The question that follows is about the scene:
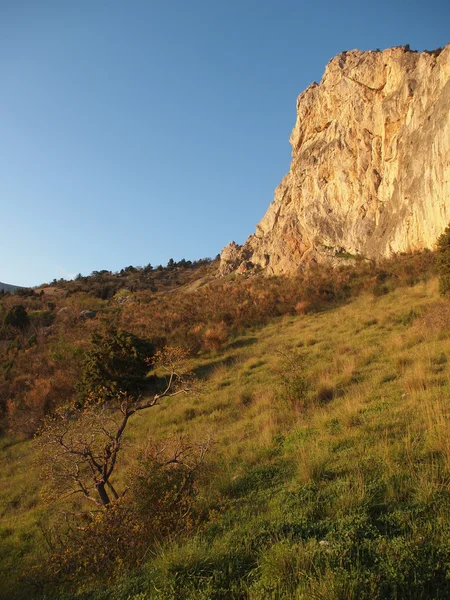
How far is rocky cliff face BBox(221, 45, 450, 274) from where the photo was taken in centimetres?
2325

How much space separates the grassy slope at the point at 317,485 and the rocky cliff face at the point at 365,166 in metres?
17.3

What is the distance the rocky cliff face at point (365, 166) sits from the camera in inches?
915

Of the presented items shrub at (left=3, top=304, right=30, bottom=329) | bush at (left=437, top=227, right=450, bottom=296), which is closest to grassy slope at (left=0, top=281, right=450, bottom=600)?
bush at (left=437, top=227, right=450, bottom=296)

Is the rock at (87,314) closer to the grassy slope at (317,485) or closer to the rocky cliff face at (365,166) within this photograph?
the grassy slope at (317,485)

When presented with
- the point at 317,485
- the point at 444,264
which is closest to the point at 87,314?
the point at 444,264

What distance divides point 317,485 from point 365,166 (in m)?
37.9

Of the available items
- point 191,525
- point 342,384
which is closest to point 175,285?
point 342,384

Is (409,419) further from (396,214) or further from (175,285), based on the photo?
(175,285)

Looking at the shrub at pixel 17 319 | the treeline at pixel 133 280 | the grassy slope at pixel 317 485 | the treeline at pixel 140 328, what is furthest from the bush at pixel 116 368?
the treeline at pixel 133 280

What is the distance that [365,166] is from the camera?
3506 centimetres

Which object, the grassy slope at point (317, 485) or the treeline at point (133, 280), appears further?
the treeline at point (133, 280)

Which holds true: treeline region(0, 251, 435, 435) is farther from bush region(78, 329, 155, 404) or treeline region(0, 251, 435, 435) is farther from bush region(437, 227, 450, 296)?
bush region(437, 227, 450, 296)

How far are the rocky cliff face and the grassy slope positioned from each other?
17.3 m

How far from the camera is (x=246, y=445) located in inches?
227
